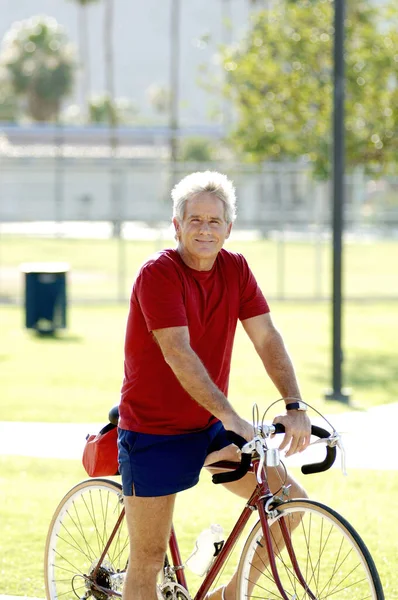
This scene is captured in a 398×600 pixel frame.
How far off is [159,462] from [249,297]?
0.66 meters

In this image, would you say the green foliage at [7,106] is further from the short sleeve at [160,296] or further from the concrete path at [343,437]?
the short sleeve at [160,296]

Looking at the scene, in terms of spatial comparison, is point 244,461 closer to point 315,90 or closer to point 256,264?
point 315,90

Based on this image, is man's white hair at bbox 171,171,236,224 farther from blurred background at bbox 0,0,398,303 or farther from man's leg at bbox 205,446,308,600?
blurred background at bbox 0,0,398,303

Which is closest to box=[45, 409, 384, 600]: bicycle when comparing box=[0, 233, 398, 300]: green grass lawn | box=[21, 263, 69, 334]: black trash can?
box=[21, 263, 69, 334]: black trash can

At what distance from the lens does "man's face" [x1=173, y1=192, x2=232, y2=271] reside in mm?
3938

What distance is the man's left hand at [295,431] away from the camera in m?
3.85

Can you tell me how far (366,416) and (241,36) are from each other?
15.1 metres

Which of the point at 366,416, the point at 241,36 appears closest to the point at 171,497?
the point at 366,416

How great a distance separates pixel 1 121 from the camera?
4427 inches

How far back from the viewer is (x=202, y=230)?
12.9 ft

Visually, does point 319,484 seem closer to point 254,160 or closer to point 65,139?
point 254,160

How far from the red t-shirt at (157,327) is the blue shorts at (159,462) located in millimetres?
36

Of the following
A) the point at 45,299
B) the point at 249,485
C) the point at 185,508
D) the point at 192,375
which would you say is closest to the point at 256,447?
the point at 192,375

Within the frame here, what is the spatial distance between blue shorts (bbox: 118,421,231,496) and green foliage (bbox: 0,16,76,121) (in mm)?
96017
